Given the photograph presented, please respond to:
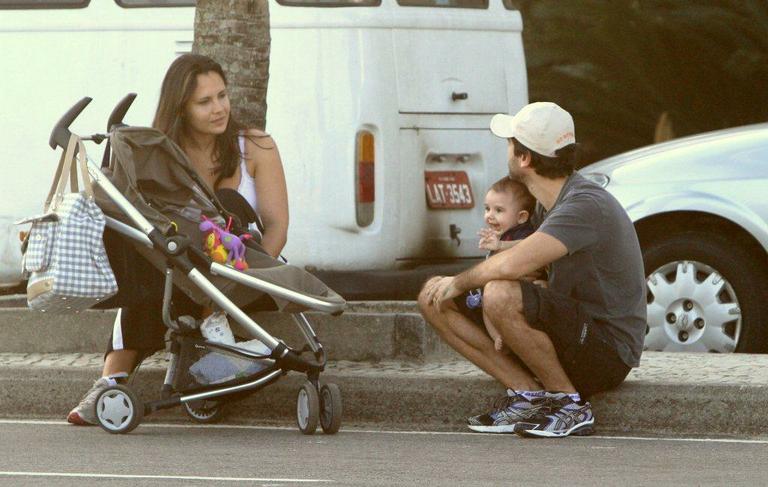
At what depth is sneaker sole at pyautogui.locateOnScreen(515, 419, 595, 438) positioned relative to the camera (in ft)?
24.8

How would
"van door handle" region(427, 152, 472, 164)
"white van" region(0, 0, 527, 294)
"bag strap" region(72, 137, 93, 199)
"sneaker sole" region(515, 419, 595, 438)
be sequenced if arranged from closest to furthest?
"bag strap" region(72, 137, 93, 199)
"sneaker sole" region(515, 419, 595, 438)
"white van" region(0, 0, 527, 294)
"van door handle" region(427, 152, 472, 164)

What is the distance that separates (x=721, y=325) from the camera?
9734 millimetres

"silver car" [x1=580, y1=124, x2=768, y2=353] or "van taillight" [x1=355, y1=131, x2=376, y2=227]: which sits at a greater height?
"van taillight" [x1=355, y1=131, x2=376, y2=227]

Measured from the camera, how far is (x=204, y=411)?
26.8 feet

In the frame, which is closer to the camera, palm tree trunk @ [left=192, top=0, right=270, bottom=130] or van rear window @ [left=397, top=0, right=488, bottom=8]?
palm tree trunk @ [left=192, top=0, right=270, bottom=130]

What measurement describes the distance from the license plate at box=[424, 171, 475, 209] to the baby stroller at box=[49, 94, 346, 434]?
3011 mm

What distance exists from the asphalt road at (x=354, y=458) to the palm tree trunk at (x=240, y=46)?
1.89m

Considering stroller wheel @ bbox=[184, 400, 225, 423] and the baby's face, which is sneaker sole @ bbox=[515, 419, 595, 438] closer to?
the baby's face

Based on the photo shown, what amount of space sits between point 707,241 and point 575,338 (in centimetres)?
249

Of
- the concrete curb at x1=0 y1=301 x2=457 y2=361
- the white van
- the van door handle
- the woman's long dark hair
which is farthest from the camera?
the van door handle

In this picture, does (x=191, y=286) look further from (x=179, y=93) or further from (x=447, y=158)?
(x=447, y=158)

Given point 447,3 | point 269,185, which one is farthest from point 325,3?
point 269,185

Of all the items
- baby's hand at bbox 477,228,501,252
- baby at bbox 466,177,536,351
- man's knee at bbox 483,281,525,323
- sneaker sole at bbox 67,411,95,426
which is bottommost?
sneaker sole at bbox 67,411,95,426

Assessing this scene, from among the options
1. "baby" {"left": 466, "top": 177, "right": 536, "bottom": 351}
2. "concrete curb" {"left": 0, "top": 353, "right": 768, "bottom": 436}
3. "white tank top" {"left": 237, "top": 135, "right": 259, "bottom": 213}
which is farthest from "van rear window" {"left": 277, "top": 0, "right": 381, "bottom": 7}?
"baby" {"left": 466, "top": 177, "right": 536, "bottom": 351}
